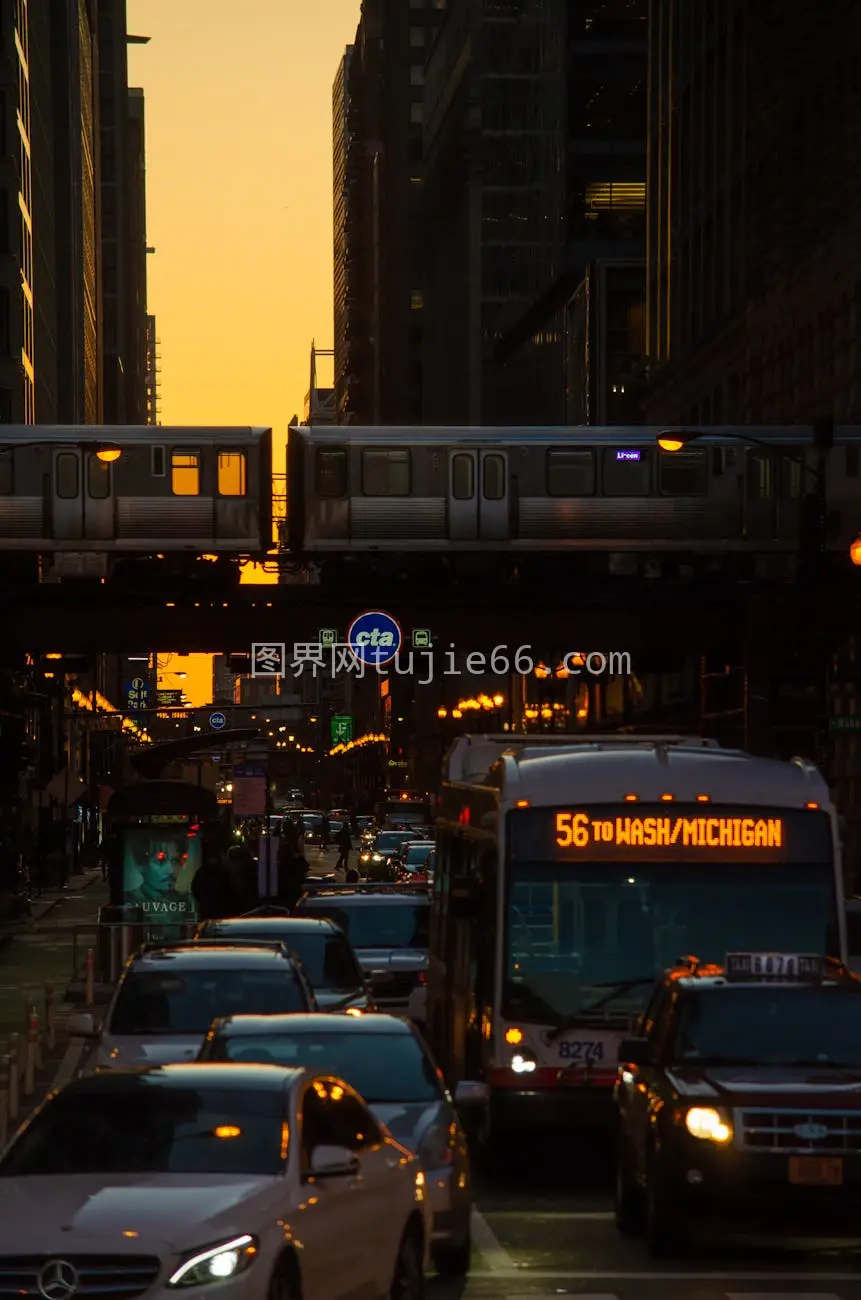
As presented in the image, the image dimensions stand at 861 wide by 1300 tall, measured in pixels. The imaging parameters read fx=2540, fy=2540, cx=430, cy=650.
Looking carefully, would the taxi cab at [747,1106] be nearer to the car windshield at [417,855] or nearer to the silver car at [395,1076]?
the silver car at [395,1076]

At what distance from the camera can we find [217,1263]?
8.80m

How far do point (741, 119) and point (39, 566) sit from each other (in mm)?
25372

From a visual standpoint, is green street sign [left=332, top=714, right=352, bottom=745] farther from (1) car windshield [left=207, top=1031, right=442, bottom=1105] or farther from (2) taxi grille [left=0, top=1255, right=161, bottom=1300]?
(2) taxi grille [left=0, top=1255, right=161, bottom=1300]

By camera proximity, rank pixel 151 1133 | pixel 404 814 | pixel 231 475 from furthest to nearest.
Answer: pixel 404 814 → pixel 231 475 → pixel 151 1133

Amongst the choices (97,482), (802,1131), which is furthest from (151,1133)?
(97,482)

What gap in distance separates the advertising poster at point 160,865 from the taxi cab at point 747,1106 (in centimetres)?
3155

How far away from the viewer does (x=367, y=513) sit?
175 feet

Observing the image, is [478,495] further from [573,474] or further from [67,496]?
[67,496]

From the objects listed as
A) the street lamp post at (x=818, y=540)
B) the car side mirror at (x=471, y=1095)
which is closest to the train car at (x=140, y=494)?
the street lamp post at (x=818, y=540)

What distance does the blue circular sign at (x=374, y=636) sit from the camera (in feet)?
166

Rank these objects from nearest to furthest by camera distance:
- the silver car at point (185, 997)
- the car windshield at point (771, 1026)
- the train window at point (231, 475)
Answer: the car windshield at point (771, 1026) < the silver car at point (185, 997) < the train window at point (231, 475)

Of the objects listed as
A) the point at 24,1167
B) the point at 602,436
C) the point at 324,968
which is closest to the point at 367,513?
the point at 602,436

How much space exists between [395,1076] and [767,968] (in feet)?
8.08

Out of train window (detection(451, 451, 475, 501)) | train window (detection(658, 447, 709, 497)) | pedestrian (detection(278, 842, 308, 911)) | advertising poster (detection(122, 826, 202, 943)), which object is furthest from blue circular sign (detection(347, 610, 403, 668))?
pedestrian (detection(278, 842, 308, 911))
